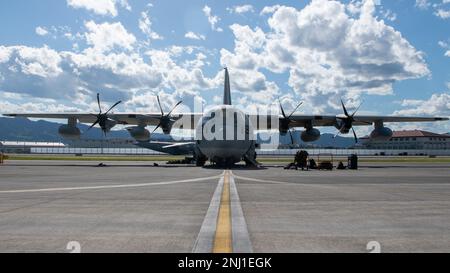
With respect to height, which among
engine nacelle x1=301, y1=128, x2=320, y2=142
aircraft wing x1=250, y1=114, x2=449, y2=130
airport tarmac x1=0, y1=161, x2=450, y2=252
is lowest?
airport tarmac x1=0, y1=161, x2=450, y2=252

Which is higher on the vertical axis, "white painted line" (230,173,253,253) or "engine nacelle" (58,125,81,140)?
"engine nacelle" (58,125,81,140)

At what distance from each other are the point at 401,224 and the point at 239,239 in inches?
137

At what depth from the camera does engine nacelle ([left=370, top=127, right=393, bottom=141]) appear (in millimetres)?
46312

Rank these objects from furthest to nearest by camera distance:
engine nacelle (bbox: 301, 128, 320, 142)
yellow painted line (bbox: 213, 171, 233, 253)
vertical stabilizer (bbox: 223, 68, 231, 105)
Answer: vertical stabilizer (bbox: 223, 68, 231, 105)
engine nacelle (bbox: 301, 128, 320, 142)
yellow painted line (bbox: 213, 171, 233, 253)

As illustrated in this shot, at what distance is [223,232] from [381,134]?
4221 cm

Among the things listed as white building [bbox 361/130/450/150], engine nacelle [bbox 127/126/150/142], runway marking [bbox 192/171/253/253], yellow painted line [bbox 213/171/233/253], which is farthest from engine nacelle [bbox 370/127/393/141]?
white building [bbox 361/130/450/150]

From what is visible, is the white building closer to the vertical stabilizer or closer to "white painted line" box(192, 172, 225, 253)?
the vertical stabilizer

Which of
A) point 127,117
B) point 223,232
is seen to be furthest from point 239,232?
point 127,117

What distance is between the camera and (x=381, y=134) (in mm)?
46375

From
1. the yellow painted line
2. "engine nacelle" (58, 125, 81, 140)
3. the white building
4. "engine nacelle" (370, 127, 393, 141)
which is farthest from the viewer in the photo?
the white building

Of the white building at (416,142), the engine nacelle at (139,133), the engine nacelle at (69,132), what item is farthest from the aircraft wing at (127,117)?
the white building at (416,142)

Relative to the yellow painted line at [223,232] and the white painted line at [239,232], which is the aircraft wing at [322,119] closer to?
the white painted line at [239,232]

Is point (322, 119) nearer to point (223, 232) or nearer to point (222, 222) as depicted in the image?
point (222, 222)
